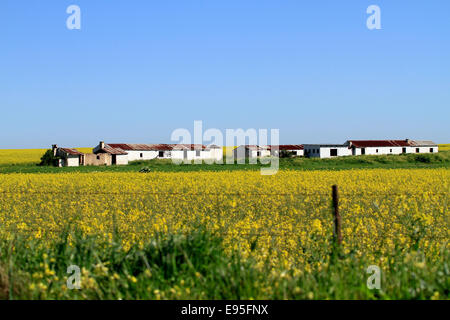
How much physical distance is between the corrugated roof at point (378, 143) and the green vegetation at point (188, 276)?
88.2 meters

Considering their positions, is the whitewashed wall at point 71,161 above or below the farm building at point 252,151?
below

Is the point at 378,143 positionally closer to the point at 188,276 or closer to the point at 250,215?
the point at 250,215

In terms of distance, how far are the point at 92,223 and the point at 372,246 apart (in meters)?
6.45

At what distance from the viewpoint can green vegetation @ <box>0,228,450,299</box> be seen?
4.48 meters

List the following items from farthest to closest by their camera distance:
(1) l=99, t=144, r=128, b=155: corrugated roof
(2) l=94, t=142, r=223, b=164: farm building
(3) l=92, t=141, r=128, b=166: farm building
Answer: (2) l=94, t=142, r=223, b=164: farm building, (1) l=99, t=144, r=128, b=155: corrugated roof, (3) l=92, t=141, r=128, b=166: farm building

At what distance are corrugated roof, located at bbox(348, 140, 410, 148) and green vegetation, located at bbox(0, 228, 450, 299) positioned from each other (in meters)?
88.2

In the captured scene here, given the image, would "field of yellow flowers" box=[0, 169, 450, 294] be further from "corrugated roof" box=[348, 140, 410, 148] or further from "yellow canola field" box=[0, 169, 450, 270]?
"corrugated roof" box=[348, 140, 410, 148]

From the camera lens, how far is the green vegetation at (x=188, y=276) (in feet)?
14.7

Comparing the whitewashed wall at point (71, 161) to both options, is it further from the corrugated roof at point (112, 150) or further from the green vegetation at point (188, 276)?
the green vegetation at point (188, 276)

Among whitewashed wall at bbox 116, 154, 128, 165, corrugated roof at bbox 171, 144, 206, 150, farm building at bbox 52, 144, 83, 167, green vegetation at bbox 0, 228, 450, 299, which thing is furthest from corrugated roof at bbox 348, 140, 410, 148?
green vegetation at bbox 0, 228, 450, 299

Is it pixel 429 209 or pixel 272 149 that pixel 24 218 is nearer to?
pixel 429 209

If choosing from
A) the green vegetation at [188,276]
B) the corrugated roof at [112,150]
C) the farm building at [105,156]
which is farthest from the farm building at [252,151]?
the green vegetation at [188,276]

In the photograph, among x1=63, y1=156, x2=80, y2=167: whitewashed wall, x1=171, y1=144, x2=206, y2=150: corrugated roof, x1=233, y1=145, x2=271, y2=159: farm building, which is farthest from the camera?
x1=233, y1=145, x2=271, y2=159: farm building
